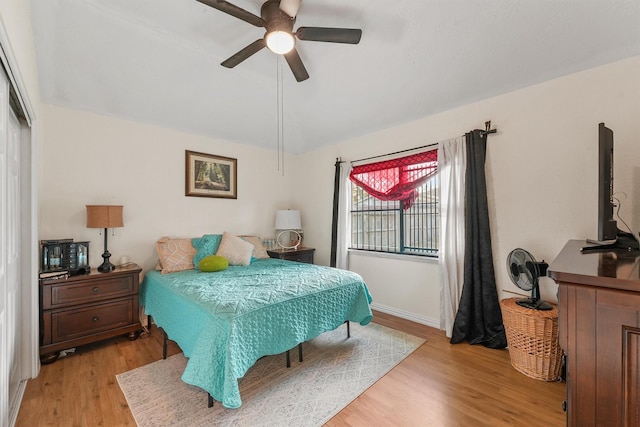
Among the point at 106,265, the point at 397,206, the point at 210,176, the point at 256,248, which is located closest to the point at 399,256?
the point at 397,206

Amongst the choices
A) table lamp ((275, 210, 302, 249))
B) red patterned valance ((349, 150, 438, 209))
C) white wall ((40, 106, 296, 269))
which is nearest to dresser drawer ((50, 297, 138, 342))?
white wall ((40, 106, 296, 269))

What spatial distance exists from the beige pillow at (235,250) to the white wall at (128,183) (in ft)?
1.86

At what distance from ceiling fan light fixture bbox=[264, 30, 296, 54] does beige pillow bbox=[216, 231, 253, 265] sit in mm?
2269

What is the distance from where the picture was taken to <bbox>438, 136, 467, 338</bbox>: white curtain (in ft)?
9.16

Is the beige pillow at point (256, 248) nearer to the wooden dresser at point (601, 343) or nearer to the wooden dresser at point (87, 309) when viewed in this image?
the wooden dresser at point (87, 309)

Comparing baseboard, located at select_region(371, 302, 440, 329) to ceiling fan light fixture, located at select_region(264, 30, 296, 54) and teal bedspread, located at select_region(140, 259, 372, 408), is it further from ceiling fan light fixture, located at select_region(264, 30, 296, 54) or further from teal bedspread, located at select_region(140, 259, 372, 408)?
ceiling fan light fixture, located at select_region(264, 30, 296, 54)

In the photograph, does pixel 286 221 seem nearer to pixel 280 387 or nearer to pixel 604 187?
pixel 280 387

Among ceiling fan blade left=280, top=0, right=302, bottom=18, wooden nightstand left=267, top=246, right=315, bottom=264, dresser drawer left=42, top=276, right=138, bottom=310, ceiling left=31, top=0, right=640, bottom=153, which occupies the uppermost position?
ceiling left=31, top=0, right=640, bottom=153

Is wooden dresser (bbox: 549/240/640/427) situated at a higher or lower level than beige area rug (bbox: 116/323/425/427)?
higher

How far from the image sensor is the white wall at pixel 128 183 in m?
2.63

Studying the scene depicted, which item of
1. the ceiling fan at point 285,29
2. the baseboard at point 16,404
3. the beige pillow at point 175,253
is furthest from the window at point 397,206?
the baseboard at point 16,404

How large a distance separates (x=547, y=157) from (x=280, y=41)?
2465 mm

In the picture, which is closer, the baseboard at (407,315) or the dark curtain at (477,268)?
the dark curtain at (477,268)

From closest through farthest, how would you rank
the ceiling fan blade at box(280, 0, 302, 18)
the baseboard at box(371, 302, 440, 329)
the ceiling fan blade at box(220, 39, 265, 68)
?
the ceiling fan blade at box(280, 0, 302, 18) → the ceiling fan blade at box(220, 39, 265, 68) → the baseboard at box(371, 302, 440, 329)
